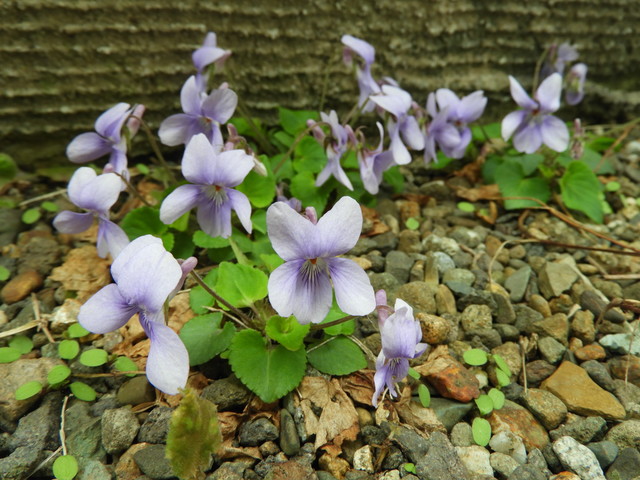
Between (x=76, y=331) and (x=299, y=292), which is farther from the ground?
(x=299, y=292)

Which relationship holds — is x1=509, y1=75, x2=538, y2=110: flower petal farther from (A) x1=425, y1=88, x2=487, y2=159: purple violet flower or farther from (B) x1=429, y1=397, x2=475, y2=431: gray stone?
(B) x1=429, y1=397, x2=475, y2=431: gray stone

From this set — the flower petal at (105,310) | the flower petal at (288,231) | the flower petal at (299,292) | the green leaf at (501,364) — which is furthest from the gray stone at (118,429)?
the green leaf at (501,364)

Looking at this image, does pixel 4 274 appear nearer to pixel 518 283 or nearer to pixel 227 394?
pixel 227 394

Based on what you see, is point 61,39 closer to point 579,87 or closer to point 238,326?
point 238,326

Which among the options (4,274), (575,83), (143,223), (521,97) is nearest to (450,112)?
(521,97)

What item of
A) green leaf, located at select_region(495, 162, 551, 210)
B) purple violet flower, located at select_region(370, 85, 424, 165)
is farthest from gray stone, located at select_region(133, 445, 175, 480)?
green leaf, located at select_region(495, 162, 551, 210)

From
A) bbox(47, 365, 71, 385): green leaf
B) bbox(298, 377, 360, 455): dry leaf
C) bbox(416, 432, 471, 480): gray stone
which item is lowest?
bbox(416, 432, 471, 480): gray stone
